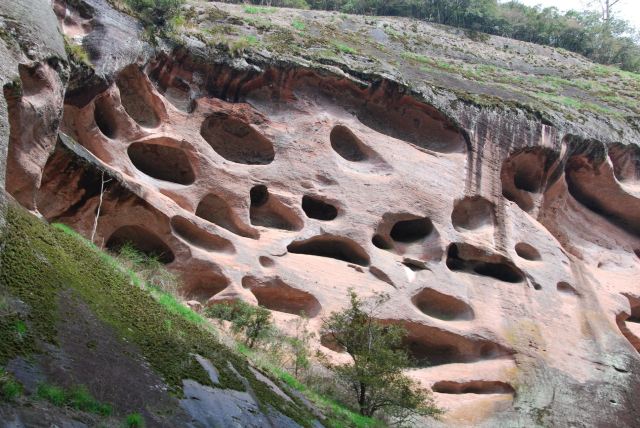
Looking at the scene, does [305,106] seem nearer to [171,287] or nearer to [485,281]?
[485,281]

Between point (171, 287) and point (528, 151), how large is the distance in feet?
34.4

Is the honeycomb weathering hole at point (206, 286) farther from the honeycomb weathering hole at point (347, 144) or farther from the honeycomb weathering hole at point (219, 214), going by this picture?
the honeycomb weathering hole at point (347, 144)

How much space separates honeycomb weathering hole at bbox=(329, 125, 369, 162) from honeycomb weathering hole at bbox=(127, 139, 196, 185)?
146 inches

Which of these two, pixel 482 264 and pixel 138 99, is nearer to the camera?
pixel 138 99

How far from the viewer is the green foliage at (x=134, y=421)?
5.18 m

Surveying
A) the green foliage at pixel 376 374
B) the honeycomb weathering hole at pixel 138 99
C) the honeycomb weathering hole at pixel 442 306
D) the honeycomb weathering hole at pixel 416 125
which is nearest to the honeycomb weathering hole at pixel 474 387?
the honeycomb weathering hole at pixel 442 306

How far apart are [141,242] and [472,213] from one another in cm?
793

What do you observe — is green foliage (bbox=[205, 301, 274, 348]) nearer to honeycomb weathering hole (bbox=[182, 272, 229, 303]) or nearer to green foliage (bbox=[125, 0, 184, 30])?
honeycomb weathering hole (bbox=[182, 272, 229, 303])

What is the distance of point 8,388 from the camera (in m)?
4.73

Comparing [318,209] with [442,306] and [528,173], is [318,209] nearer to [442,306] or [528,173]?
[442,306]

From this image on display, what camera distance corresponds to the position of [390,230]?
1570 cm

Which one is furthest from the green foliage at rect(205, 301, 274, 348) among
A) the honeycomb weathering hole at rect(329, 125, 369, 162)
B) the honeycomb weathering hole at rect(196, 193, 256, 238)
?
the honeycomb weathering hole at rect(329, 125, 369, 162)

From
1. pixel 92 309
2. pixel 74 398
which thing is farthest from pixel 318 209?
pixel 74 398

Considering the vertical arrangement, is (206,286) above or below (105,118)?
below
